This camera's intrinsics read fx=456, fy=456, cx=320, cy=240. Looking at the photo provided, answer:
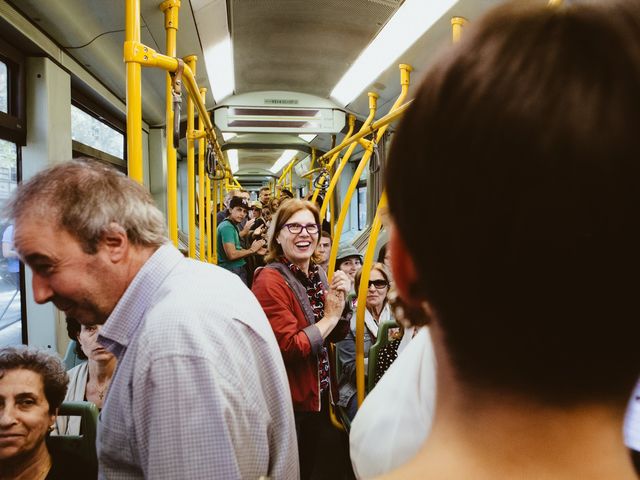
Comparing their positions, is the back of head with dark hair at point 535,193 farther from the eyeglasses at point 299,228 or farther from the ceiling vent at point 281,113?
the ceiling vent at point 281,113

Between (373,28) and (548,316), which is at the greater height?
(373,28)

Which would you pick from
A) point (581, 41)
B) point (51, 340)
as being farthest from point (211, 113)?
point (581, 41)

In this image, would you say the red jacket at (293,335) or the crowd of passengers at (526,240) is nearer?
the crowd of passengers at (526,240)

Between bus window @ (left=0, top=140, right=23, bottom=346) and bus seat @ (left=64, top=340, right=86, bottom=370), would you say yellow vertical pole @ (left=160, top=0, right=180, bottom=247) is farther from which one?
bus window @ (left=0, top=140, right=23, bottom=346)

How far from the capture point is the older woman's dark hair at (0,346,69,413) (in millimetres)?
1807

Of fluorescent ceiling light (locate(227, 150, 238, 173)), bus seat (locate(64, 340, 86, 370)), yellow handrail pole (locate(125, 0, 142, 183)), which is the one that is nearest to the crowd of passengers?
yellow handrail pole (locate(125, 0, 142, 183))

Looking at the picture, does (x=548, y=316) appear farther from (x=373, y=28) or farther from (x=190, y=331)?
(x=373, y=28)

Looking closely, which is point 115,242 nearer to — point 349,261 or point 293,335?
point 293,335

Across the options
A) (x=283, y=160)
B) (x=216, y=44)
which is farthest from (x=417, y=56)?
(x=283, y=160)

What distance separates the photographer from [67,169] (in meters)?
1.17

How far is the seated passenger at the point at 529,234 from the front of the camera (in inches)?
11.9

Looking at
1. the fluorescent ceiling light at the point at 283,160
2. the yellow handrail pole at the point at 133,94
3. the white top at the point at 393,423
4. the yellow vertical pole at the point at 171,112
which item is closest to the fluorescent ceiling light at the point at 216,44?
the yellow vertical pole at the point at 171,112

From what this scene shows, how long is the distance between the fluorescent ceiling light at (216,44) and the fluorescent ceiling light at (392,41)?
4.00ft

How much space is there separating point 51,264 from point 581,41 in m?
1.21
